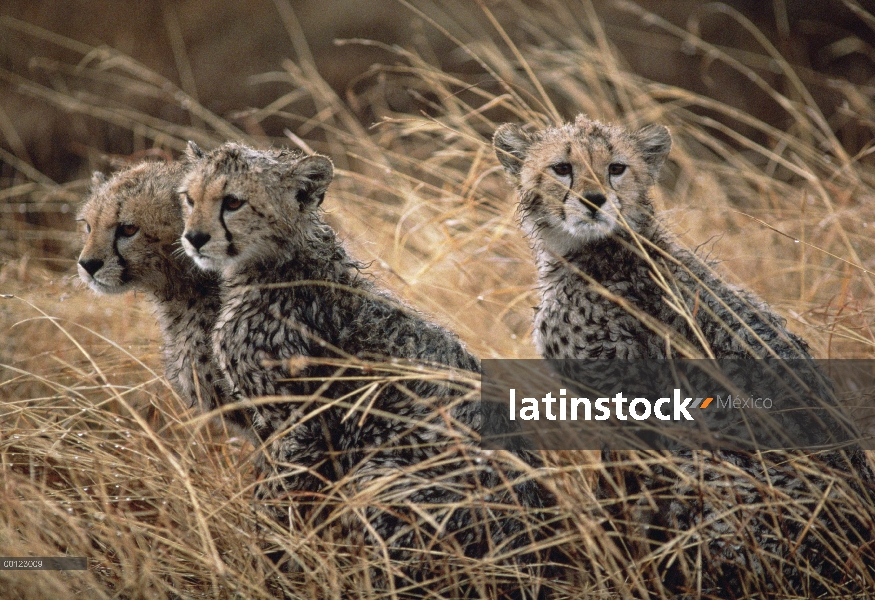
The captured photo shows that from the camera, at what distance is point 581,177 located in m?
3.74

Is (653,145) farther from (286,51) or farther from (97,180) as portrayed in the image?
(286,51)

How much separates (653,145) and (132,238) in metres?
2.31

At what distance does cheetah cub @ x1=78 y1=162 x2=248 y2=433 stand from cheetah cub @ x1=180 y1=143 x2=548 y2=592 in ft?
0.82

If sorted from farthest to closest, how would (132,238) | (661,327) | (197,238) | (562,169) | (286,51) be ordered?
1. (286,51)
2. (562,169)
3. (132,238)
4. (661,327)
5. (197,238)

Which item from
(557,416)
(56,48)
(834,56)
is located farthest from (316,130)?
(557,416)

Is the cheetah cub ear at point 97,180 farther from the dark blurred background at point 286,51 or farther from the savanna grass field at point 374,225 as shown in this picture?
the dark blurred background at point 286,51

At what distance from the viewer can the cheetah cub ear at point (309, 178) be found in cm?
337

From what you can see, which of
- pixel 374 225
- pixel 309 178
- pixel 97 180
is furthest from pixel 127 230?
pixel 374 225

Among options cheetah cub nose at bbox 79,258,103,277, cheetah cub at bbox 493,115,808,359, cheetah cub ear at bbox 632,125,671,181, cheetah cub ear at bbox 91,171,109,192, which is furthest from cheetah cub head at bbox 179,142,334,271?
cheetah cub ear at bbox 632,125,671,181

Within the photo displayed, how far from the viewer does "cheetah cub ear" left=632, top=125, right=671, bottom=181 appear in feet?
13.2

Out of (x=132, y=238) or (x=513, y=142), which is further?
(x=513, y=142)

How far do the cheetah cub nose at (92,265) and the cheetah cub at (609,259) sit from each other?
1730 millimetres

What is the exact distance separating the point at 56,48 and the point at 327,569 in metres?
8.11

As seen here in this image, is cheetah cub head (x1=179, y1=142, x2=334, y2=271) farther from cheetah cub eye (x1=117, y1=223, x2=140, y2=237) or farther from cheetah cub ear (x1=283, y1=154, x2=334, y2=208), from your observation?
cheetah cub eye (x1=117, y1=223, x2=140, y2=237)
